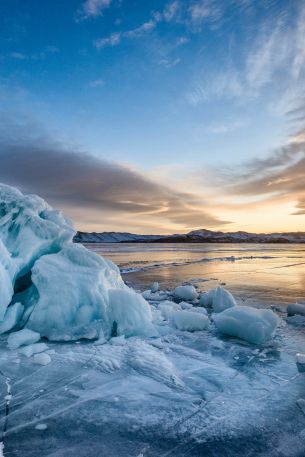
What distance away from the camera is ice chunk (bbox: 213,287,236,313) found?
22.8 ft

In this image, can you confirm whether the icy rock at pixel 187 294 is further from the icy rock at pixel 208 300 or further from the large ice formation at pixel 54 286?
the large ice formation at pixel 54 286

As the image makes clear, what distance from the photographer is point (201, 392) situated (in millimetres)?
3098

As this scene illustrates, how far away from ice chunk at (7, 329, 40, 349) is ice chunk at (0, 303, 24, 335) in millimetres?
415

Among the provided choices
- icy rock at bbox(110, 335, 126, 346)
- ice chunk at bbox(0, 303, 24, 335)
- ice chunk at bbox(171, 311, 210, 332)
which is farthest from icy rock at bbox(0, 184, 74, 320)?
ice chunk at bbox(171, 311, 210, 332)

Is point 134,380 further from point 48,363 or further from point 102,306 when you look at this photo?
point 102,306

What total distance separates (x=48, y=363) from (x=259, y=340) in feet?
10.5

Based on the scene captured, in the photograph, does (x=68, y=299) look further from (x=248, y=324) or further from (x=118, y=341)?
(x=248, y=324)

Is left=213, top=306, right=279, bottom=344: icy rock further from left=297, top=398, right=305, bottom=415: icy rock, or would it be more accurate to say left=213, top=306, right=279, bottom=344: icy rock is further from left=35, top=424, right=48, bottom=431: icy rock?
left=35, top=424, right=48, bottom=431: icy rock

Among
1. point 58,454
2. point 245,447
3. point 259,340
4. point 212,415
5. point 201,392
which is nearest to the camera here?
point 58,454

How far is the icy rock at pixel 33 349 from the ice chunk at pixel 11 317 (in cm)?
87

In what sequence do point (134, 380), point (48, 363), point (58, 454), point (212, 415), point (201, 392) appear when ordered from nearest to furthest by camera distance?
point (58, 454)
point (212, 415)
point (201, 392)
point (134, 380)
point (48, 363)

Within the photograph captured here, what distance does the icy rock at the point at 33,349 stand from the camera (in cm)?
407

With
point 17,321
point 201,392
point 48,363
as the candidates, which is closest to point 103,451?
point 201,392

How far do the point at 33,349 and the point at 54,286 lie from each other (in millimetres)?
1181
